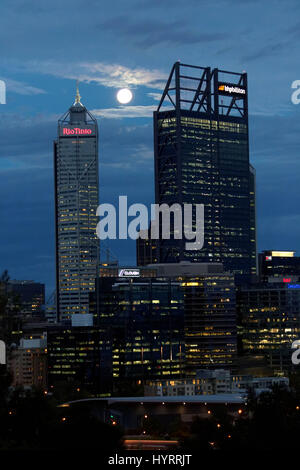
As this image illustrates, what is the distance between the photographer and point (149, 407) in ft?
438

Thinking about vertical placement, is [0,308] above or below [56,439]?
above

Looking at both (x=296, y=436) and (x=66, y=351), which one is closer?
(x=296, y=436)

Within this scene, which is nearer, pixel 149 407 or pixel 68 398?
pixel 149 407

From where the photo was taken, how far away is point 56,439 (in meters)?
52.4

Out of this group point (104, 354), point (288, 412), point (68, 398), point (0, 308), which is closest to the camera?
point (0, 308)
